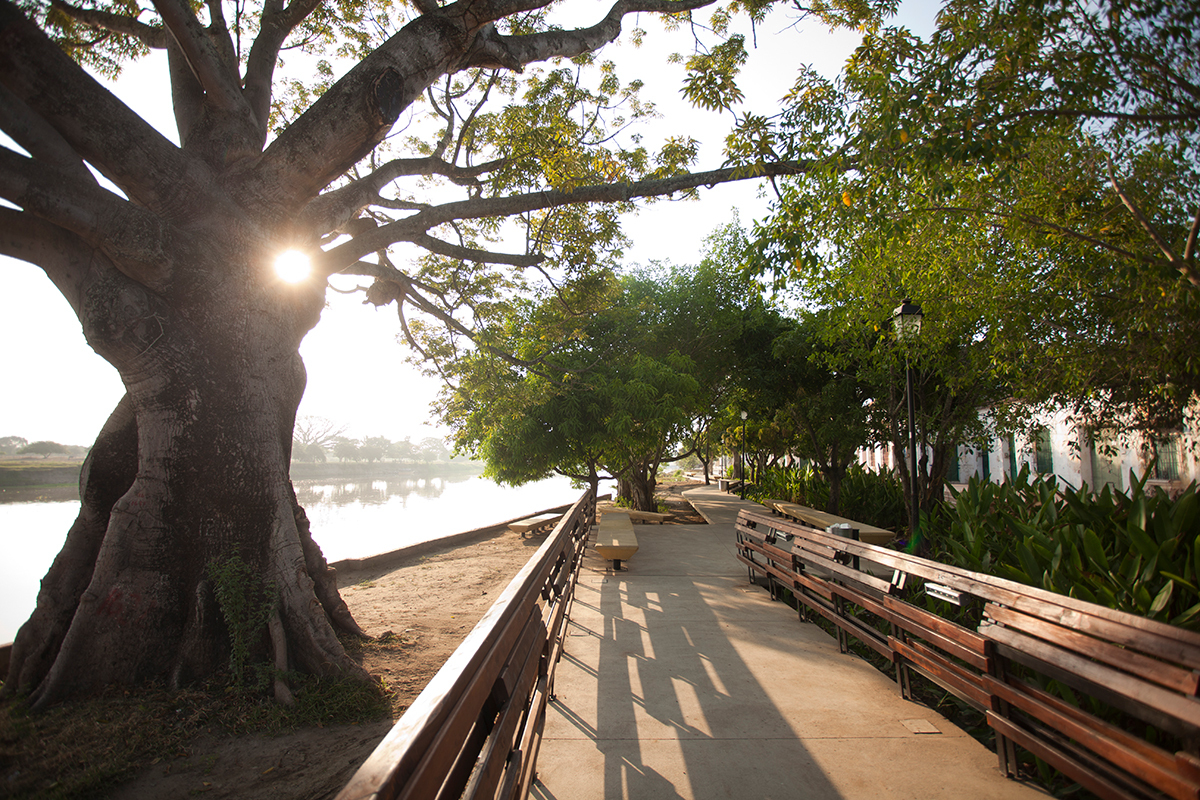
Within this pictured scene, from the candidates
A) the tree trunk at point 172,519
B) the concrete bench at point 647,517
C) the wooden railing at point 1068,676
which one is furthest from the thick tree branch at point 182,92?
the concrete bench at point 647,517

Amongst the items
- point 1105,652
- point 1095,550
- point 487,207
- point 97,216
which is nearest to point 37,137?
point 97,216

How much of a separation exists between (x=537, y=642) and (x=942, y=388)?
11.0m

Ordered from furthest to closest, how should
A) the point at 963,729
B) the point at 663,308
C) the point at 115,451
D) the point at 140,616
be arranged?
the point at 663,308 → the point at 115,451 → the point at 140,616 → the point at 963,729

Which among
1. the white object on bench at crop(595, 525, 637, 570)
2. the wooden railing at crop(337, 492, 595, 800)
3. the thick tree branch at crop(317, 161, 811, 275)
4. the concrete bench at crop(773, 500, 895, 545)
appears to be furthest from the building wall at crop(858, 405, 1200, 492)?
the wooden railing at crop(337, 492, 595, 800)

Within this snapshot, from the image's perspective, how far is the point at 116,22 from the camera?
5.82 m

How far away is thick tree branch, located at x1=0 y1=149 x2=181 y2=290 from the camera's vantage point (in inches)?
145

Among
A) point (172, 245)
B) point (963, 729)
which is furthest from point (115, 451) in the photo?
point (963, 729)

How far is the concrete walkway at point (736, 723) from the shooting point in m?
2.66

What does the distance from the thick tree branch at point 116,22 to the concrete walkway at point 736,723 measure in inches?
282

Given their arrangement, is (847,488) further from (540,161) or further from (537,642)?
(537,642)

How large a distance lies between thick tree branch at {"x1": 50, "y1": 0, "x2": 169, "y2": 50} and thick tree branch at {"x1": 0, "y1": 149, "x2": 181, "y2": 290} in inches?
111

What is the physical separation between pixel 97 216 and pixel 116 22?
3.44 meters

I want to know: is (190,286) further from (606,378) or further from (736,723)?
(606,378)

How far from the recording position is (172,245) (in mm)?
4305
